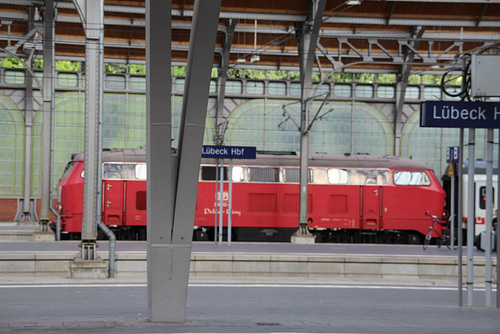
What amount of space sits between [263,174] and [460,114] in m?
19.4

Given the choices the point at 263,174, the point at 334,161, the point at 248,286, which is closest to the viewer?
the point at 248,286

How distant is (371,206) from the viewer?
30391 mm

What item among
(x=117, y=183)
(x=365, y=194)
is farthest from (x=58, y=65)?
(x=365, y=194)

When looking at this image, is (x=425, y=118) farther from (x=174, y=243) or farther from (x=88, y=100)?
(x=88, y=100)

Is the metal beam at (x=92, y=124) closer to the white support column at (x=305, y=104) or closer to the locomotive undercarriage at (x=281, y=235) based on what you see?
the locomotive undercarriage at (x=281, y=235)

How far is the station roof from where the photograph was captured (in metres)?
27.8

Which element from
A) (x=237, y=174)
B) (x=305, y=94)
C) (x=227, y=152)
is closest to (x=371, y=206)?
(x=305, y=94)

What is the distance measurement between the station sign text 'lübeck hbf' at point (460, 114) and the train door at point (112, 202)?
19356 millimetres

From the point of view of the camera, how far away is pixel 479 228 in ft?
93.9

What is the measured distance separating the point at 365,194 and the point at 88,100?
17.1m

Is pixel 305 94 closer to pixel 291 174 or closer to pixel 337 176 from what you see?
pixel 291 174

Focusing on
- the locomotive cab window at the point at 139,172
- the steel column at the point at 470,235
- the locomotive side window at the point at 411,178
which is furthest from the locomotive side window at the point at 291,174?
the steel column at the point at 470,235

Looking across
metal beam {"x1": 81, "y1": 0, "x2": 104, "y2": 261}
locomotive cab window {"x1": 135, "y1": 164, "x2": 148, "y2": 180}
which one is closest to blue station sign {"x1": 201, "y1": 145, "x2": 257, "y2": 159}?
metal beam {"x1": 81, "y1": 0, "x2": 104, "y2": 261}

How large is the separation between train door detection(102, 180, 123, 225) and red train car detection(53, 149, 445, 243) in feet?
0.13
